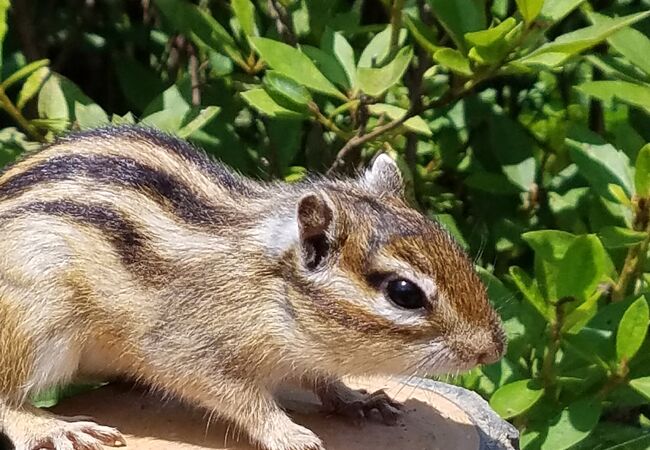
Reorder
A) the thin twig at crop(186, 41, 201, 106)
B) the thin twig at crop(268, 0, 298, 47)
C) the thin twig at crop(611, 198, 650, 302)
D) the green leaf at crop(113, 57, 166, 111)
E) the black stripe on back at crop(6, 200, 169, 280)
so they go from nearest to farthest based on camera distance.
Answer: the black stripe on back at crop(6, 200, 169, 280) → the thin twig at crop(611, 198, 650, 302) → the thin twig at crop(268, 0, 298, 47) → the thin twig at crop(186, 41, 201, 106) → the green leaf at crop(113, 57, 166, 111)

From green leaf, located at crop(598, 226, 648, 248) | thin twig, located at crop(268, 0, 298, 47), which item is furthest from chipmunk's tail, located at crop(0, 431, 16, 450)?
green leaf, located at crop(598, 226, 648, 248)

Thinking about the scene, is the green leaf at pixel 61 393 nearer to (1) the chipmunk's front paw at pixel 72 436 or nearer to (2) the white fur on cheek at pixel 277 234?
(1) the chipmunk's front paw at pixel 72 436

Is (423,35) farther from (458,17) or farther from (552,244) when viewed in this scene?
(552,244)

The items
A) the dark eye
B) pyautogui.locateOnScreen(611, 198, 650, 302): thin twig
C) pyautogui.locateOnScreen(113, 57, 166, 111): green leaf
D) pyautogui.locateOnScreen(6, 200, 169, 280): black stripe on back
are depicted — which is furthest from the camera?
pyautogui.locateOnScreen(113, 57, 166, 111): green leaf

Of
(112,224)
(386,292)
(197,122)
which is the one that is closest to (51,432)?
(112,224)

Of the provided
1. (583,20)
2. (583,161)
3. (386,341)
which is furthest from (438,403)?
(583,20)

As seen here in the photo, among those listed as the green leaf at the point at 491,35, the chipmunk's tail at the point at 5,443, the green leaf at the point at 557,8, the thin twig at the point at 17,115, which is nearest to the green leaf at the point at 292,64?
the green leaf at the point at 491,35

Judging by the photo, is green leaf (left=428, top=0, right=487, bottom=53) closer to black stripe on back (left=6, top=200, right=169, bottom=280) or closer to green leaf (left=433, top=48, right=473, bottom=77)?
green leaf (left=433, top=48, right=473, bottom=77)
